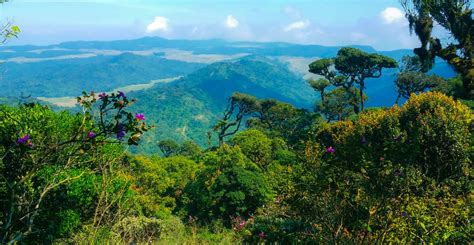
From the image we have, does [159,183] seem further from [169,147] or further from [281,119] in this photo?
[169,147]

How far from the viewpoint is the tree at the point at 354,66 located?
49.3 meters

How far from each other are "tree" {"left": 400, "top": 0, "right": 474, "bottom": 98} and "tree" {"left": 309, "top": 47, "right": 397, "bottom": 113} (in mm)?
17562

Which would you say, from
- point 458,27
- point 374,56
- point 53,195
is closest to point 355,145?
point 53,195

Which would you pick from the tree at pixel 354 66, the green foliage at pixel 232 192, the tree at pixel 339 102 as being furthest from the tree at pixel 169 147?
the green foliage at pixel 232 192

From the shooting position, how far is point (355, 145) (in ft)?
52.3

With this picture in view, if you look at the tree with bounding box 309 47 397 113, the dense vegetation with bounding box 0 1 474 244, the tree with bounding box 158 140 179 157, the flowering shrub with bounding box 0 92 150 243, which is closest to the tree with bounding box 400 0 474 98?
the dense vegetation with bounding box 0 1 474 244

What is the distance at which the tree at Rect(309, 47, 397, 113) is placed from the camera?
162ft

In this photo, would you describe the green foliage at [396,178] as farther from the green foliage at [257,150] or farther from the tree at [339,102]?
the tree at [339,102]

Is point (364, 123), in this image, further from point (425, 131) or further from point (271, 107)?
point (271, 107)

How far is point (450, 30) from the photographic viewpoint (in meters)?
29.4

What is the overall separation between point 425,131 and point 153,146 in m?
169

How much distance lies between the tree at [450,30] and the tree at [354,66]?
691 inches

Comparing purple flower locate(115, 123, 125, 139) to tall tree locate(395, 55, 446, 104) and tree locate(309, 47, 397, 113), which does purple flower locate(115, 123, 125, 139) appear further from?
tree locate(309, 47, 397, 113)

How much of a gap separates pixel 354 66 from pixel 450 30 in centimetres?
2090
